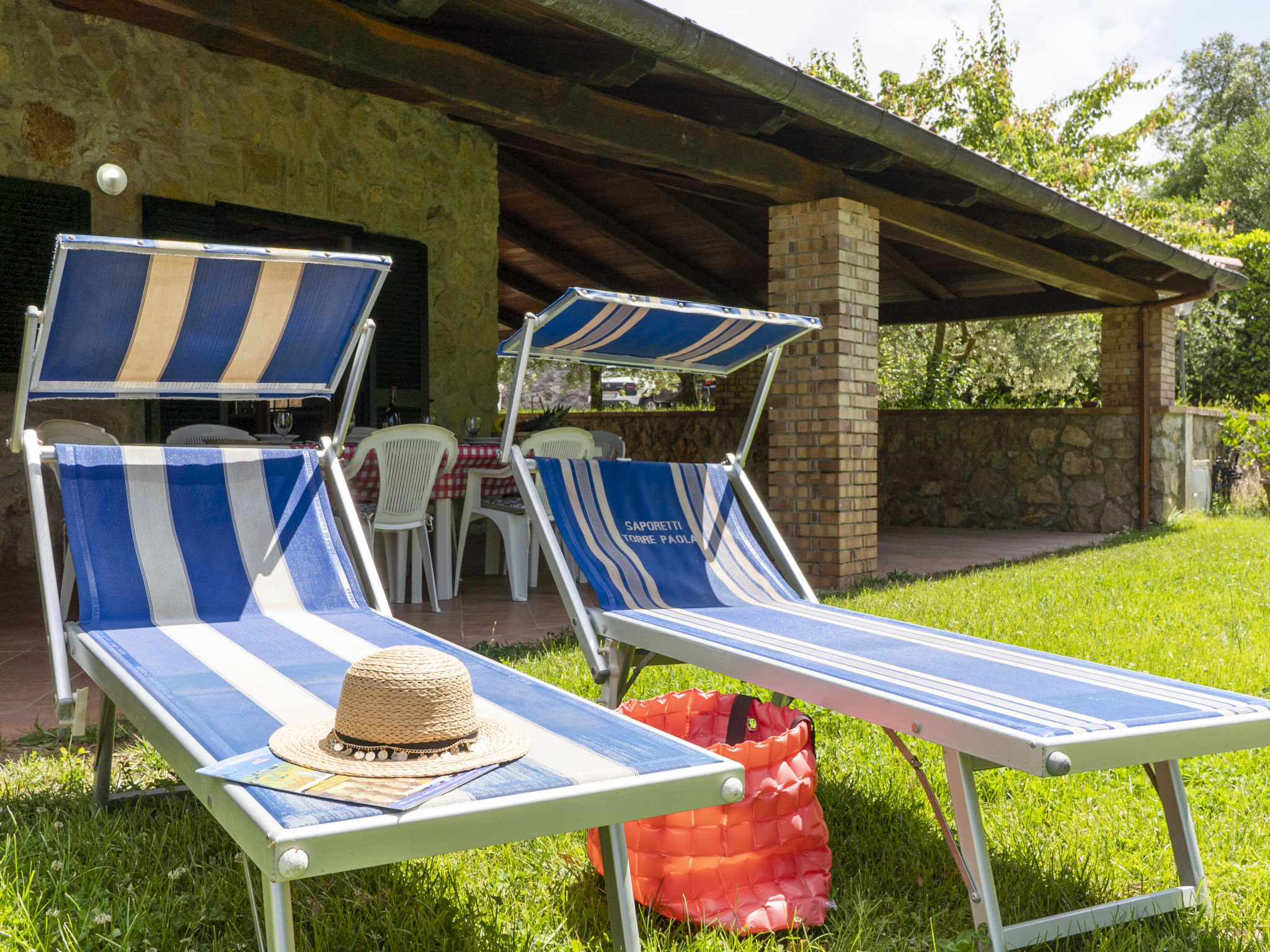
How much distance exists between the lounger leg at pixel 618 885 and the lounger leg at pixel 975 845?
585 mm

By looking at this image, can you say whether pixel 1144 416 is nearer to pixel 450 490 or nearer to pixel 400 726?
pixel 450 490

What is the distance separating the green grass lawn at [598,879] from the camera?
1.90 metres

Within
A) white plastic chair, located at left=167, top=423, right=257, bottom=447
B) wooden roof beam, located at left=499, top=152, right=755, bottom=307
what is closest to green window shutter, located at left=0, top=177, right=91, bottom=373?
white plastic chair, located at left=167, top=423, right=257, bottom=447

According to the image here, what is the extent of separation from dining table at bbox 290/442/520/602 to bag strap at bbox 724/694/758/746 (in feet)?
9.84

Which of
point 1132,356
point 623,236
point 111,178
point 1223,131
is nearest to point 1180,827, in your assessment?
point 111,178

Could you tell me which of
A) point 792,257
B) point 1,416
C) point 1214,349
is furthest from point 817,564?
point 1214,349

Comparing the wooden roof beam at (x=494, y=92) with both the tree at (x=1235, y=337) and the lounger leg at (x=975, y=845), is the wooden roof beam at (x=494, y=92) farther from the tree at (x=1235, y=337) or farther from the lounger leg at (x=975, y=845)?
the tree at (x=1235, y=337)

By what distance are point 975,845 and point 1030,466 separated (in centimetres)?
942

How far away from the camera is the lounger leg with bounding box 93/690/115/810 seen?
95.1 inches

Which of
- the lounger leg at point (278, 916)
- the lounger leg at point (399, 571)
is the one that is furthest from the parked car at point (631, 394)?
the lounger leg at point (278, 916)

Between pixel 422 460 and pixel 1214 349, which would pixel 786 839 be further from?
pixel 1214 349

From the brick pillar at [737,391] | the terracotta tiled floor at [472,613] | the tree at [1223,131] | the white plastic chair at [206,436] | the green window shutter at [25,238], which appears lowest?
the terracotta tiled floor at [472,613]

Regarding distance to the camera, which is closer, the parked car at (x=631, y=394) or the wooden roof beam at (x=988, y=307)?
the wooden roof beam at (x=988, y=307)

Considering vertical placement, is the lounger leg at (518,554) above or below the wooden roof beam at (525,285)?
below
